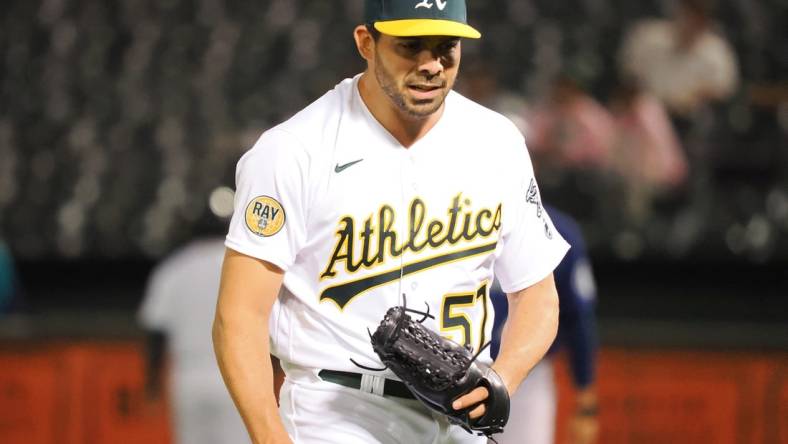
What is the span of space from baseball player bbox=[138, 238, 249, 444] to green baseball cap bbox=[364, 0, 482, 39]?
2.79m

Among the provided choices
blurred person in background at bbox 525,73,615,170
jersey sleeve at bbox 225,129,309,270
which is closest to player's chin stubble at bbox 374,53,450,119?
jersey sleeve at bbox 225,129,309,270

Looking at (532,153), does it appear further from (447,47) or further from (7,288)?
(447,47)

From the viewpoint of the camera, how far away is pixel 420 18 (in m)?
3.11

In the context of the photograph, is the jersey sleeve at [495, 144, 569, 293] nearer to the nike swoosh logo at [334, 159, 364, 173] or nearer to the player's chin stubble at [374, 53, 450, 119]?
the player's chin stubble at [374, 53, 450, 119]

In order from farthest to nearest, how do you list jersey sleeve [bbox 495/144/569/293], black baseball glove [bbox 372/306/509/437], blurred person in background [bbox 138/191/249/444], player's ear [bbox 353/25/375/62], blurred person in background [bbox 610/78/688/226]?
1. blurred person in background [bbox 610/78/688/226]
2. blurred person in background [bbox 138/191/249/444]
3. jersey sleeve [bbox 495/144/569/293]
4. player's ear [bbox 353/25/375/62]
5. black baseball glove [bbox 372/306/509/437]

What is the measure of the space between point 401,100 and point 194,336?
297cm

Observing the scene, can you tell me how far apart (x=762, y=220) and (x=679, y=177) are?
1.78 ft

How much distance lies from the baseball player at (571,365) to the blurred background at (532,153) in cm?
117

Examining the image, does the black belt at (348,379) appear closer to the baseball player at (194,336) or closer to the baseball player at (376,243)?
the baseball player at (376,243)

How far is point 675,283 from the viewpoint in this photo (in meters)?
7.48

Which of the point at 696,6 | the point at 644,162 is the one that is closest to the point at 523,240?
the point at 644,162

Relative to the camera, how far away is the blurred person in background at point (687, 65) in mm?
8109

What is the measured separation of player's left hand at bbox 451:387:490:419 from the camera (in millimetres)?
3084

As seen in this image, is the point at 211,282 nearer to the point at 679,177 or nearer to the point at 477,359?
the point at 477,359
